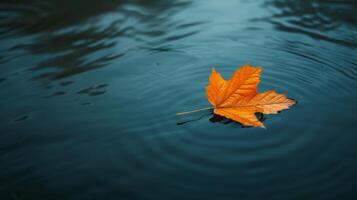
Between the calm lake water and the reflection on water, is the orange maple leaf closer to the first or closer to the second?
the calm lake water

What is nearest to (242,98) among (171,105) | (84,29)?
(171,105)

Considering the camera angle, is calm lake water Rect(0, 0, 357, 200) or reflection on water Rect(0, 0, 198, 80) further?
reflection on water Rect(0, 0, 198, 80)

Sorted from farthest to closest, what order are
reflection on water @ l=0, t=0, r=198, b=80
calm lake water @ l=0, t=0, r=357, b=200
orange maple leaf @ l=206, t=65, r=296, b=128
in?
reflection on water @ l=0, t=0, r=198, b=80, orange maple leaf @ l=206, t=65, r=296, b=128, calm lake water @ l=0, t=0, r=357, b=200

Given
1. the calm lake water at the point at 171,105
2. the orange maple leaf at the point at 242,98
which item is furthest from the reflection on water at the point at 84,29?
the orange maple leaf at the point at 242,98

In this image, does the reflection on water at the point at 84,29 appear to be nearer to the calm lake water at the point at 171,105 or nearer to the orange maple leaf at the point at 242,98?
the calm lake water at the point at 171,105

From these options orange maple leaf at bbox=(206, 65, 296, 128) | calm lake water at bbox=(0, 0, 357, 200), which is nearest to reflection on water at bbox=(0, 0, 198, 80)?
calm lake water at bbox=(0, 0, 357, 200)

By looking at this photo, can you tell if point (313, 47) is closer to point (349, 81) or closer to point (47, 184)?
point (349, 81)

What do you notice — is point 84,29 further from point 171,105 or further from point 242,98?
point 242,98
